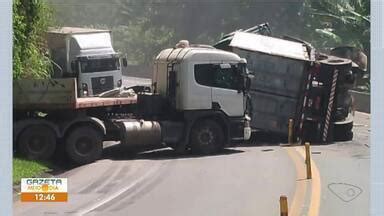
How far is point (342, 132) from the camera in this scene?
8883 mm

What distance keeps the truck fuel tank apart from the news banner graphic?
411cm

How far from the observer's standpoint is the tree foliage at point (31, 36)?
6.46 m

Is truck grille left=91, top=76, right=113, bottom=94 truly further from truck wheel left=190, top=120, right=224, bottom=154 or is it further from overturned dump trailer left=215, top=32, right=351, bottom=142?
overturned dump trailer left=215, top=32, right=351, bottom=142

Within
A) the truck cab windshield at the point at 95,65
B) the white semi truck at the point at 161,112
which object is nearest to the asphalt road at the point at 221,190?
the white semi truck at the point at 161,112

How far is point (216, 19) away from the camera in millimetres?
5422

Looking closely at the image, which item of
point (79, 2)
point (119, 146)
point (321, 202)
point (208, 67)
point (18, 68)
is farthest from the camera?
point (208, 67)

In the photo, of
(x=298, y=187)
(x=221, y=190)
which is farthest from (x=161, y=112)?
(x=298, y=187)

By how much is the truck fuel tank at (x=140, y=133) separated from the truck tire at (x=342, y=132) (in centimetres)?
231

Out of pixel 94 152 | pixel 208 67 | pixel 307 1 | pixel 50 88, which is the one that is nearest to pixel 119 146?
pixel 94 152

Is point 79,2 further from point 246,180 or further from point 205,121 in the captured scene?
point 205,121

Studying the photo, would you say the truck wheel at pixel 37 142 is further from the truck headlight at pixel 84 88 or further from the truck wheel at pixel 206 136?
the truck wheel at pixel 206 136

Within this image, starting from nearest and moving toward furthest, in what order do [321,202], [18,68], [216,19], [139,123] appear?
[321,202] < [216,19] < [18,68] < [139,123]

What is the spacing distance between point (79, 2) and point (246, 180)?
5.91 feet

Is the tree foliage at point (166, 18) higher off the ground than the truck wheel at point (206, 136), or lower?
higher
